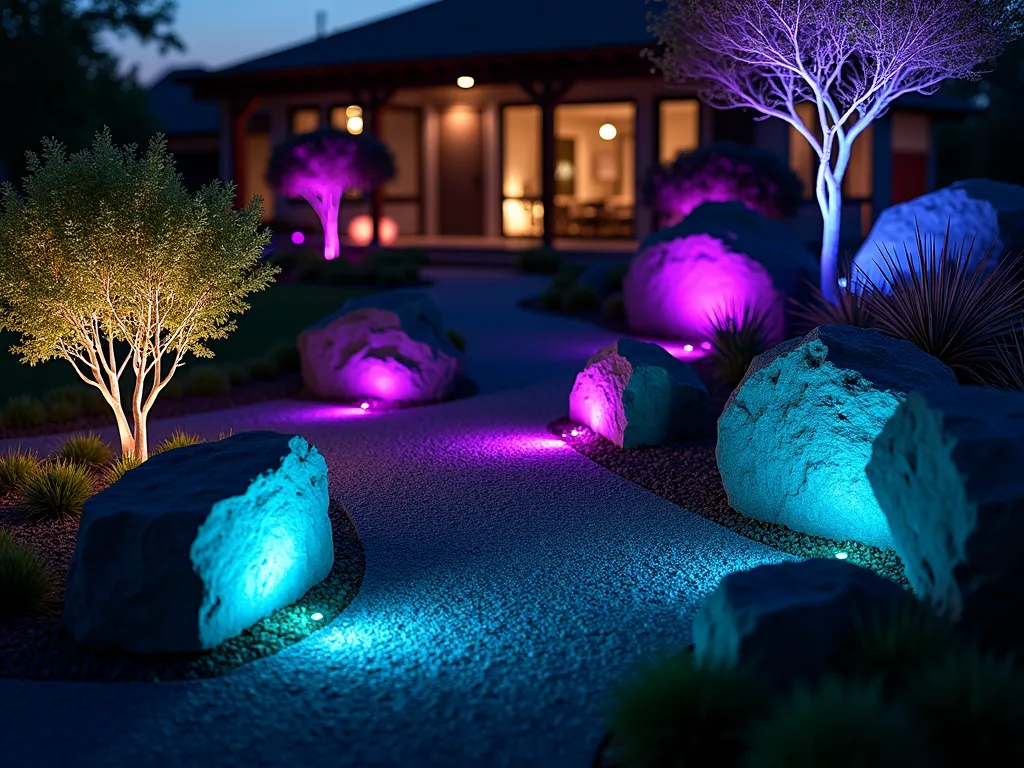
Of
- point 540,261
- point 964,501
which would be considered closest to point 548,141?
point 540,261

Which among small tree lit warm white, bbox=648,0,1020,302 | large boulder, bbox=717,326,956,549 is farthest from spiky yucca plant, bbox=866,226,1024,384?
large boulder, bbox=717,326,956,549

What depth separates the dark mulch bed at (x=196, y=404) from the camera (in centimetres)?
859

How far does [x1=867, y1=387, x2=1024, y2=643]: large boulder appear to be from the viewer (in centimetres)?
365

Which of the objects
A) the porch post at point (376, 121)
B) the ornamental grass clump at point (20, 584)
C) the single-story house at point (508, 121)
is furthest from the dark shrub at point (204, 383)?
the porch post at point (376, 121)

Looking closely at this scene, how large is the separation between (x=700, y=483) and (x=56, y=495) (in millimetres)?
3505

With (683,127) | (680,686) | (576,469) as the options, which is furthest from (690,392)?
(683,127)

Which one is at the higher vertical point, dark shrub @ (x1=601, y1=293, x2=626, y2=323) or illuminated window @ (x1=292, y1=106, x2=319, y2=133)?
illuminated window @ (x1=292, y1=106, x2=319, y2=133)

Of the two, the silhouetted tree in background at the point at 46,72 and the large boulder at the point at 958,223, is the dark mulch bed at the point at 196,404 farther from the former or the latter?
the silhouetted tree in background at the point at 46,72

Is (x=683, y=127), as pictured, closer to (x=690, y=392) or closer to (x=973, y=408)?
(x=690, y=392)

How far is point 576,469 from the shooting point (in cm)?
712

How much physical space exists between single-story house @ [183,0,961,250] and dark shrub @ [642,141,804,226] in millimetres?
2886

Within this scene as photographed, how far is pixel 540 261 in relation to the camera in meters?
20.2

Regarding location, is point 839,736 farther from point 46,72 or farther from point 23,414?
point 46,72

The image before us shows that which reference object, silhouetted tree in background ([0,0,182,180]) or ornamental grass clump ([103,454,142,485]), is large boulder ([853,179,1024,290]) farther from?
silhouetted tree in background ([0,0,182,180])
